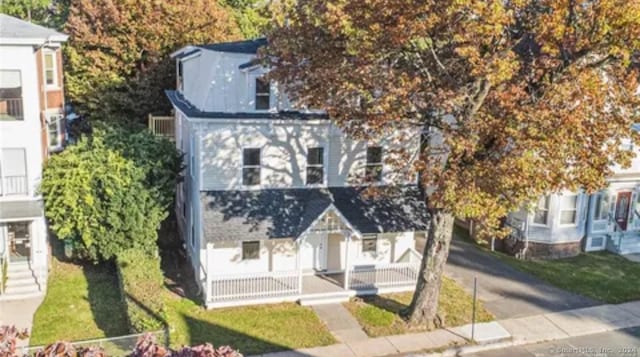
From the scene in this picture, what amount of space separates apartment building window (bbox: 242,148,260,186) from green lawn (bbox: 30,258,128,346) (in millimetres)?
6049

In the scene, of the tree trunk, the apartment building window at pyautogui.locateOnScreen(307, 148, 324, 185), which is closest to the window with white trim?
the apartment building window at pyautogui.locateOnScreen(307, 148, 324, 185)

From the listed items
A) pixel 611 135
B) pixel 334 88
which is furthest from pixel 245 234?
pixel 611 135

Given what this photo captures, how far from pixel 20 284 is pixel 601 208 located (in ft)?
80.1

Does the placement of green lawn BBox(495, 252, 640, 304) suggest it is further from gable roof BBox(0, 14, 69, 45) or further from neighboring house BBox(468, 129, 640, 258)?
gable roof BBox(0, 14, 69, 45)

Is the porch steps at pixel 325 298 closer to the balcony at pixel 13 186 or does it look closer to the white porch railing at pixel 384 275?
the white porch railing at pixel 384 275

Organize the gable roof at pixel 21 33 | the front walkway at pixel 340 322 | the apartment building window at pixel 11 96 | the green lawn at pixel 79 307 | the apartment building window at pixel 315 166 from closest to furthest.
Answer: the green lawn at pixel 79 307
the front walkway at pixel 340 322
the gable roof at pixel 21 33
the apartment building window at pixel 11 96
the apartment building window at pixel 315 166

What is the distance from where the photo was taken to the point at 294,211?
67.9 feet

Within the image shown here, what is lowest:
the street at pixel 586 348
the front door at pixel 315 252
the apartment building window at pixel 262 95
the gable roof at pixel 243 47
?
the street at pixel 586 348

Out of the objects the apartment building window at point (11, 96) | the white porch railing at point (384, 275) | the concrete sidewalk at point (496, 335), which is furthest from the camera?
the white porch railing at point (384, 275)

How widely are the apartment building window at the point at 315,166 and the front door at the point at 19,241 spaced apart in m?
10.6

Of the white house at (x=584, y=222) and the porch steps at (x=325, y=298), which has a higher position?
the white house at (x=584, y=222)

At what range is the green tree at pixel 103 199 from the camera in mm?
20609

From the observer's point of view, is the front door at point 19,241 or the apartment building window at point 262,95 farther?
the front door at point 19,241

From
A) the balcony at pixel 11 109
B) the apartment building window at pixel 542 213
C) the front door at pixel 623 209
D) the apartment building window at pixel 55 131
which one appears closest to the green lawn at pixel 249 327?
the balcony at pixel 11 109
